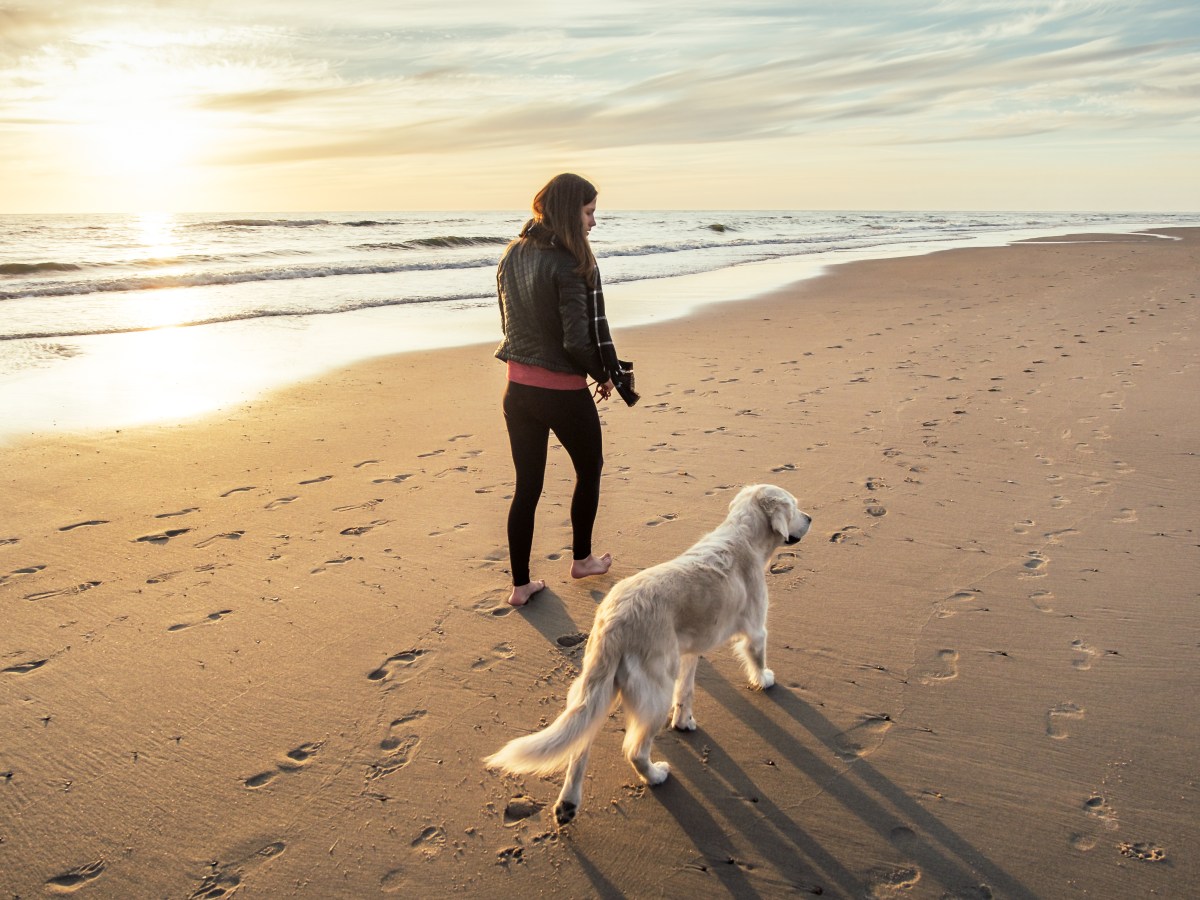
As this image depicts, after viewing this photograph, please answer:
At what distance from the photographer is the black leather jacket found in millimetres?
3705

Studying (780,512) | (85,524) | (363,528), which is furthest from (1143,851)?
(85,524)

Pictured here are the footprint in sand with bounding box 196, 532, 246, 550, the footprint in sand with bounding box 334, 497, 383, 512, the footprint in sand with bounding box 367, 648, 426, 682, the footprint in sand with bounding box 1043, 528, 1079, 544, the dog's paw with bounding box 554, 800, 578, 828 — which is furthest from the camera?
the footprint in sand with bounding box 334, 497, 383, 512

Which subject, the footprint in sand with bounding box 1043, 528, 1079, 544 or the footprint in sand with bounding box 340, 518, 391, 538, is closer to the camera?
the footprint in sand with bounding box 1043, 528, 1079, 544

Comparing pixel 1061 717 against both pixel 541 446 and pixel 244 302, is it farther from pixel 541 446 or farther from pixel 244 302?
pixel 244 302

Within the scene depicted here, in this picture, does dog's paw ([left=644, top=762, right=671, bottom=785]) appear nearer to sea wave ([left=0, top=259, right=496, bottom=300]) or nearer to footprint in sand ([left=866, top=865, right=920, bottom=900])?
footprint in sand ([left=866, top=865, right=920, bottom=900])

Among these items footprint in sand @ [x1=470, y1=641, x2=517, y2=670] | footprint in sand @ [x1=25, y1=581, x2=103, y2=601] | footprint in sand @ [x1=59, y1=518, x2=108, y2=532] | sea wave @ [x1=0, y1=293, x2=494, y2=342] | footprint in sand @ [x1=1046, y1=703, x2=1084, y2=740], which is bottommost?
footprint in sand @ [x1=1046, y1=703, x2=1084, y2=740]

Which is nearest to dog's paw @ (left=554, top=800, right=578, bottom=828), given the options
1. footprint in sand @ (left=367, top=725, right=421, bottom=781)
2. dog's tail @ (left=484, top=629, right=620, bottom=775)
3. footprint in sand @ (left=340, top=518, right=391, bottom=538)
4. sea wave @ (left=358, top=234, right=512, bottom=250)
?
dog's tail @ (left=484, top=629, right=620, bottom=775)

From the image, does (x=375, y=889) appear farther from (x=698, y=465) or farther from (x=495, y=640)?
(x=698, y=465)

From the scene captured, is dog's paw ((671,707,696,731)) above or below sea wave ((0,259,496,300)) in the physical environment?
below

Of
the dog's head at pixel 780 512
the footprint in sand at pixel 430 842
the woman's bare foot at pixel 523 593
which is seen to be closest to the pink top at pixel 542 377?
the dog's head at pixel 780 512

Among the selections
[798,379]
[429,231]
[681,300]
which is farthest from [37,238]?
[798,379]

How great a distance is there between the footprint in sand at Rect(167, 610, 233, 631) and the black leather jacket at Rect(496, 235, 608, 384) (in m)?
1.99

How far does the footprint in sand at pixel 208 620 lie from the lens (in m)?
4.04

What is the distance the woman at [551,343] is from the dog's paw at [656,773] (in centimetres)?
145
